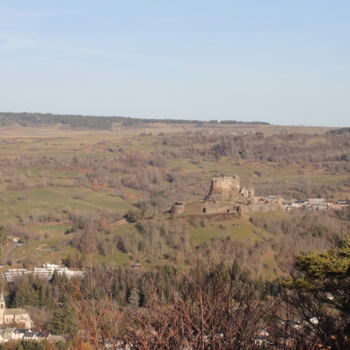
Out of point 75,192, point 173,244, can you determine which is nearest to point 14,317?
point 173,244

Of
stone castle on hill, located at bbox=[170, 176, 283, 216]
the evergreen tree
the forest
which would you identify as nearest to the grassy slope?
the forest

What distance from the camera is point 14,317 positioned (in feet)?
153

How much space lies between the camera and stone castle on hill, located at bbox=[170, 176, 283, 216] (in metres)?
69.1

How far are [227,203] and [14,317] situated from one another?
2948 cm

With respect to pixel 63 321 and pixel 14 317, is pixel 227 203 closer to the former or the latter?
pixel 14 317

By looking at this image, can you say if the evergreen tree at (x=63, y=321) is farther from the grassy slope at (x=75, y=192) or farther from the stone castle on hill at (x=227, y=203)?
the stone castle on hill at (x=227, y=203)

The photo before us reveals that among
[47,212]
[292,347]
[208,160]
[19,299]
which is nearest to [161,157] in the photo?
[208,160]

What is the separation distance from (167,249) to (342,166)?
92.1 m

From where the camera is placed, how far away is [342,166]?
147 meters

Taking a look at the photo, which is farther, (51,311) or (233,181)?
(233,181)

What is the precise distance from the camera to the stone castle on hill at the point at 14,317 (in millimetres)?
45969

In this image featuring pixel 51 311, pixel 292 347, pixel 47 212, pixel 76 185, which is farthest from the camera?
pixel 76 185

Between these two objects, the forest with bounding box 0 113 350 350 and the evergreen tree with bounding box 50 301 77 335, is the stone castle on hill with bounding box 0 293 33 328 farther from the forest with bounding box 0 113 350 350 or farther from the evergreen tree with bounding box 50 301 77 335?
the evergreen tree with bounding box 50 301 77 335

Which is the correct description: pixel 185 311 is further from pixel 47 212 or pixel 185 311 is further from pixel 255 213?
pixel 47 212
